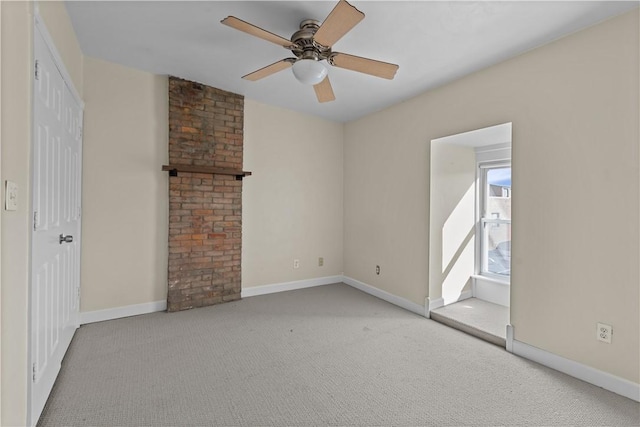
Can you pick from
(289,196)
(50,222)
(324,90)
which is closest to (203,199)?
(289,196)

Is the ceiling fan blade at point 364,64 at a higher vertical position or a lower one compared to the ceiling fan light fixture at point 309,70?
higher

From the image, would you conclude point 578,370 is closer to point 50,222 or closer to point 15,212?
point 15,212

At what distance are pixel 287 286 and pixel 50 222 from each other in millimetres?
2900

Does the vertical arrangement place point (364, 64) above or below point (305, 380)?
above

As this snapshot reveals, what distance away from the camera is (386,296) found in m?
4.04

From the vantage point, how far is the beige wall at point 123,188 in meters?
3.10

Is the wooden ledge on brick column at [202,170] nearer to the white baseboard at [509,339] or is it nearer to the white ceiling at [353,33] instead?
the white ceiling at [353,33]

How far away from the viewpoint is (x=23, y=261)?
1501 millimetres

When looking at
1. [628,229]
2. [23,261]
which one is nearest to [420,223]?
[628,229]

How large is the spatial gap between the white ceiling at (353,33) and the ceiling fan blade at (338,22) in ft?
0.92

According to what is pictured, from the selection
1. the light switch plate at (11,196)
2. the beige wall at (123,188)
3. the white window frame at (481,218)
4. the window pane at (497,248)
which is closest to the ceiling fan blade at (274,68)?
the beige wall at (123,188)

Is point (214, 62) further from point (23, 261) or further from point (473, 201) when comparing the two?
point (473, 201)

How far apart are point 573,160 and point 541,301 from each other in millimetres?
1096

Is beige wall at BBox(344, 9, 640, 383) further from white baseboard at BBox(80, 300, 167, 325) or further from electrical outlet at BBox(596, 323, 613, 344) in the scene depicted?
white baseboard at BBox(80, 300, 167, 325)
